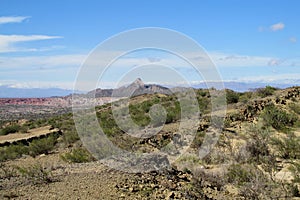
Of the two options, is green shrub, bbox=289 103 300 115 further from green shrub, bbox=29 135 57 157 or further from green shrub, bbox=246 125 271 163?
green shrub, bbox=29 135 57 157

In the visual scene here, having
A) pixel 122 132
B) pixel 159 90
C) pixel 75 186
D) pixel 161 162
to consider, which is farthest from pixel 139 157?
pixel 159 90

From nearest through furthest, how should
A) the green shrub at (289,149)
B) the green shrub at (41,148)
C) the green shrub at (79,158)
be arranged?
the green shrub at (289,149), the green shrub at (79,158), the green shrub at (41,148)

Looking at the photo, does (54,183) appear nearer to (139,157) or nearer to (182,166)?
(139,157)

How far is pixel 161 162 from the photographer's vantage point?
12555mm

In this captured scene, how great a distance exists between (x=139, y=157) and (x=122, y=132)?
827 cm

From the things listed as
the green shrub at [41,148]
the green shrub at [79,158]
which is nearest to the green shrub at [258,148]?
the green shrub at [79,158]

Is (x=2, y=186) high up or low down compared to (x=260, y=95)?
down

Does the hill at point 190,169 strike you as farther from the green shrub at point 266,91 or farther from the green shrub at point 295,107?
the green shrub at point 266,91

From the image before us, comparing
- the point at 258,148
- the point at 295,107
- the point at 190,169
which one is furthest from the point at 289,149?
the point at 295,107

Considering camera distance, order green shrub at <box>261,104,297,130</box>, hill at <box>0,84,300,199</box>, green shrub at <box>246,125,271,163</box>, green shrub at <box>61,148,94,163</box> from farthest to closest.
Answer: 1. green shrub at <box>261,104,297,130</box>
2. green shrub at <box>61,148,94,163</box>
3. green shrub at <box>246,125,271,163</box>
4. hill at <box>0,84,300,199</box>

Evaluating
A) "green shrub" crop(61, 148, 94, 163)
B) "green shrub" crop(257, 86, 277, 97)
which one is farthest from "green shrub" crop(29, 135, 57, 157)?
"green shrub" crop(257, 86, 277, 97)

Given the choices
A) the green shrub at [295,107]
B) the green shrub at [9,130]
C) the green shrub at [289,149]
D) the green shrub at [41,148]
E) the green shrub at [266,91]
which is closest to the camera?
the green shrub at [289,149]

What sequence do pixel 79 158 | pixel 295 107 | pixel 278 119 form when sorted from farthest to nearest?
pixel 295 107
pixel 278 119
pixel 79 158

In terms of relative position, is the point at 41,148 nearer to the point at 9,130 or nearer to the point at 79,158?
the point at 79,158
